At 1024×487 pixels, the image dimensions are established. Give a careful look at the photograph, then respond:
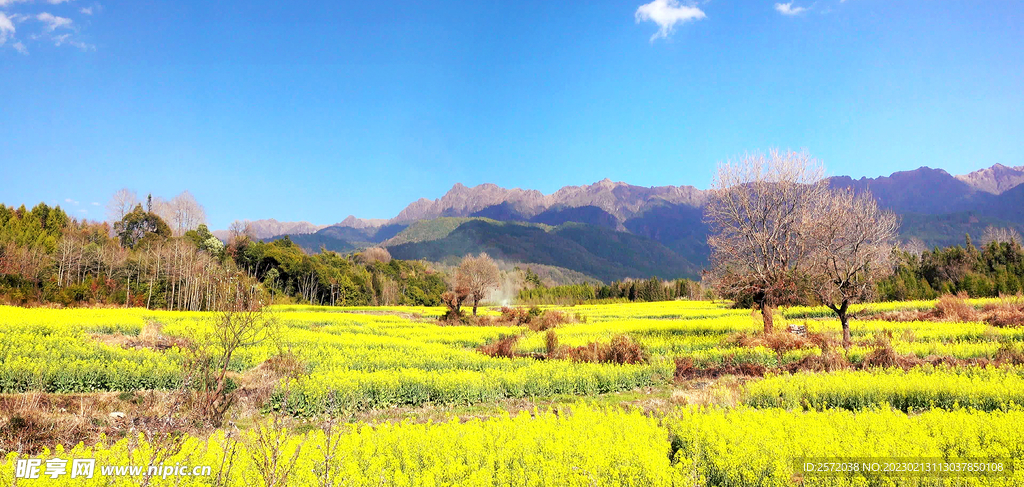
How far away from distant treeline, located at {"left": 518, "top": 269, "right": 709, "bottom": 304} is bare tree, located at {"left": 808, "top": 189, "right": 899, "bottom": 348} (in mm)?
57928

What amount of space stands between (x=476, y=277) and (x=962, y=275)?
158 feet

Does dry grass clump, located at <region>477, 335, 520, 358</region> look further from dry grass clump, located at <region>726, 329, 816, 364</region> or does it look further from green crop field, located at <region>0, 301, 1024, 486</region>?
dry grass clump, located at <region>726, 329, 816, 364</region>

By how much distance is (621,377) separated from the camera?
14.8m

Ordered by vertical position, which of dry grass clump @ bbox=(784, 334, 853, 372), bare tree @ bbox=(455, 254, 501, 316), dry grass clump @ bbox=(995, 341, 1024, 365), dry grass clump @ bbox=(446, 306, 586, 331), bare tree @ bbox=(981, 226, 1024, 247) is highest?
bare tree @ bbox=(981, 226, 1024, 247)

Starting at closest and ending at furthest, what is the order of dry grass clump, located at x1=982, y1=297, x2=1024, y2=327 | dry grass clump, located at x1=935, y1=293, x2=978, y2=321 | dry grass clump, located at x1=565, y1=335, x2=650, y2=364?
dry grass clump, located at x1=565, y1=335, x2=650, y2=364
dry grass clump, located at x1=982, y1=297, x2=1024, y2=327
dry grass clump, located at x1=935, y1=293, x2=978, y2=321

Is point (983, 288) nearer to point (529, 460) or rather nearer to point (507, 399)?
point (507, 399)

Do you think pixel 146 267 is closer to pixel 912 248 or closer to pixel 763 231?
pixel 763 231

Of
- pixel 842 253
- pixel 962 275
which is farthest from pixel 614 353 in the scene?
pixel 962 275

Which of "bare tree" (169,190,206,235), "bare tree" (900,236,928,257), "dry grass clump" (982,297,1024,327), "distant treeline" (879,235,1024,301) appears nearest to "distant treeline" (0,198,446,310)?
"bare tree" (169,190,206,235)

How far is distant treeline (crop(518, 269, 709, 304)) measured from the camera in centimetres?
9031

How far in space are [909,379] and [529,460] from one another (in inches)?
416

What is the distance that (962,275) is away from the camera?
153ft

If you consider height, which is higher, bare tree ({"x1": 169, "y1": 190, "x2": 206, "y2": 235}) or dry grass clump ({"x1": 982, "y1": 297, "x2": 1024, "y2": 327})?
bare tree ({"x1": 169, "y1": 190, "x2": 206, "y2": 235})

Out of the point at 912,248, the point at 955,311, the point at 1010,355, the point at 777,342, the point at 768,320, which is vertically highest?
the point at 912,248
